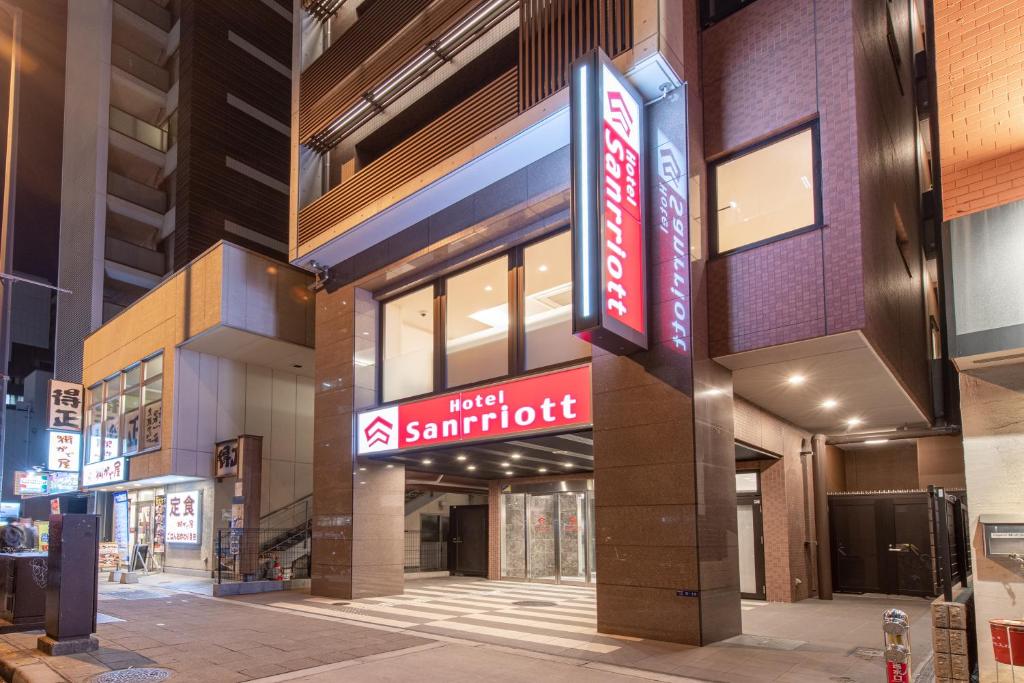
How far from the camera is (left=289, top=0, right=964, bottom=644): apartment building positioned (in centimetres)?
1077

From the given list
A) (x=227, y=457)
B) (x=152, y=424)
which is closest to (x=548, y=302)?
(x=227, y=457)

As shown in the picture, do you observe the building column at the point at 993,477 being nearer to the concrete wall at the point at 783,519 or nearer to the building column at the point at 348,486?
the concrete wall at the point at 783,519

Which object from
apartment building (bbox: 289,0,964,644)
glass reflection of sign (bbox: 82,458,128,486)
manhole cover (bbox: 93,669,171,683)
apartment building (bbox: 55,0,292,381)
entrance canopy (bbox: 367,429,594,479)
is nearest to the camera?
manhole cover (bbox: 93,669,171,683)

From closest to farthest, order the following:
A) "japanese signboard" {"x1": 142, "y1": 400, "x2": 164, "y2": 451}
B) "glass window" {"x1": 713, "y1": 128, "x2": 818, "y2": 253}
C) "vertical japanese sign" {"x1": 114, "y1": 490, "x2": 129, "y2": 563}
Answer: "glass window" {"x1": 713, "y1": 128, "x2": 818, "y2": 253}, "japanese signboard" {"x1": 142, "y1": 400, "x2": 164, "y2": 451}, "vertical japanese sign" {"x1": 114, "y1": 490, "x2": 129, "y2": 563}

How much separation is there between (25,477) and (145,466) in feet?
24.7

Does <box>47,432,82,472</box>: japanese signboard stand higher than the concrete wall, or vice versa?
<box>47,432,82,472</box>: japanese signboard

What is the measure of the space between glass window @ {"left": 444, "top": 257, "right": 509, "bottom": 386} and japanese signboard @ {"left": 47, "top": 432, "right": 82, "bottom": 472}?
702 inches

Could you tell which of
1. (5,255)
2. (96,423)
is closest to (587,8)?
(5,255)

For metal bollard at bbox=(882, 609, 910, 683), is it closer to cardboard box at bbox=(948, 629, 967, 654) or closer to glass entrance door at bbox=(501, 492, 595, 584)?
cardboard box at bbox=(948, 629, 967, 654)

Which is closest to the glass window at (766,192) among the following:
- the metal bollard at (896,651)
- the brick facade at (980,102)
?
the brick facade at (980,102)

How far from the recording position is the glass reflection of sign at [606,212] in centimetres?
998

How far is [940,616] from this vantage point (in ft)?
24.6

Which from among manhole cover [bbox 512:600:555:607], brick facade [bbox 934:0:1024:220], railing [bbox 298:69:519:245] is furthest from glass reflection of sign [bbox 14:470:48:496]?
brick facade [bbox 934:0:1024:220]

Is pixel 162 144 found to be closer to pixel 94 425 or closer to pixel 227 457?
pixel 94 425
